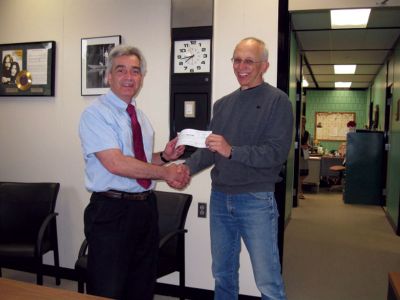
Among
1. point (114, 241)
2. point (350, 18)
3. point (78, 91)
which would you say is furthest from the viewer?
point (350, 18)

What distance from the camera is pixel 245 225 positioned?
2.12 meters

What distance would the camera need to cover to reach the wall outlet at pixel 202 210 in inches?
124

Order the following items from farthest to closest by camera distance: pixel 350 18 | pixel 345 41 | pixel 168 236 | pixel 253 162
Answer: pixel 345 41 → pixel 350 18 → pixel 168 236 → pixel 253 162

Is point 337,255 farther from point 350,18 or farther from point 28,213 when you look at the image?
point 28,213

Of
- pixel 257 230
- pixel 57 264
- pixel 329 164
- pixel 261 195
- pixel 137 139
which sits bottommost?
pixel 57 264

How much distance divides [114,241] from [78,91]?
6.39 feet

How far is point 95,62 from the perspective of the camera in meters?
3.37

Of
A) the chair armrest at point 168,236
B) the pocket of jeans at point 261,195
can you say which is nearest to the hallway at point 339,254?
the chair armrest at point 168,236

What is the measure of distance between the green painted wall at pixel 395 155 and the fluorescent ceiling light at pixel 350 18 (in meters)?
1.25

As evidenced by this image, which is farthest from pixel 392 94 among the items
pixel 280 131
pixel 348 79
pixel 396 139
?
pixel 280 131

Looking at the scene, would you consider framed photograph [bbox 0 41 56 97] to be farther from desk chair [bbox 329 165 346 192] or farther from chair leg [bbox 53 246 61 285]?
desk chair [bbox 329 165 346 192]

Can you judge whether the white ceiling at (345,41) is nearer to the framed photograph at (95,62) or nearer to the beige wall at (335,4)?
the beige wall at (335,4)

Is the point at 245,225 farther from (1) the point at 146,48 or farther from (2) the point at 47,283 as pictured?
(2) the point at 47,283

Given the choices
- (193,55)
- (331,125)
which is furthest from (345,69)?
(193,55)
